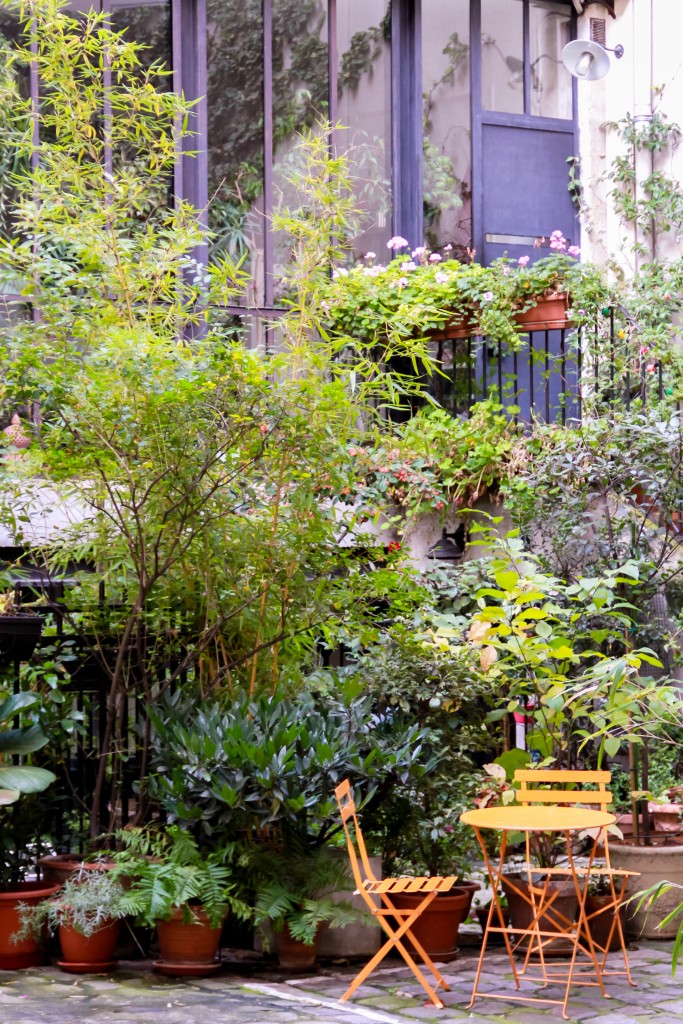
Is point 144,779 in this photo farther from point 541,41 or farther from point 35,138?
point 541,41

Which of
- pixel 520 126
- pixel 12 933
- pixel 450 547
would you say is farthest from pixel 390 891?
pixel 520 126

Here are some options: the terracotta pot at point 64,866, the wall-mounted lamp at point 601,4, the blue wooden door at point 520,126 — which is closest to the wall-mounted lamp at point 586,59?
the blue wooden door at point 520,126

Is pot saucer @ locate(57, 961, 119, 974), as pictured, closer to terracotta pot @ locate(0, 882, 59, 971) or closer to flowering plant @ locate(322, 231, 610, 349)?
terracotta pot @ locate(0, 882, 59, 971)

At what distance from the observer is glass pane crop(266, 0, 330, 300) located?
11.7 m

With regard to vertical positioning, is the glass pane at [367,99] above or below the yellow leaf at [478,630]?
above

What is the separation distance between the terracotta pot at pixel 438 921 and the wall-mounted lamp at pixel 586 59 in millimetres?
7413

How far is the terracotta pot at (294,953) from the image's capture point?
6.02 m

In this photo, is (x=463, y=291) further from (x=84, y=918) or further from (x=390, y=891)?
(x=84, y=918)

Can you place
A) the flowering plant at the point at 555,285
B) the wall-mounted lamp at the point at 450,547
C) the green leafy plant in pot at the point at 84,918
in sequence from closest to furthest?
the green leafy plant in pot at the point at 84,918 < the flowering plant at the point at 555,285 < the wall-mounted lamp at the point at 450,547

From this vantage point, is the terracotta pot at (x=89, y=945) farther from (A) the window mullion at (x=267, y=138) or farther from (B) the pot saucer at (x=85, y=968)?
(A) the window mullion at (x=267, y=138)

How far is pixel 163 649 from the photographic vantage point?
6.80m

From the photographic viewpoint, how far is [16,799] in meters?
5.93

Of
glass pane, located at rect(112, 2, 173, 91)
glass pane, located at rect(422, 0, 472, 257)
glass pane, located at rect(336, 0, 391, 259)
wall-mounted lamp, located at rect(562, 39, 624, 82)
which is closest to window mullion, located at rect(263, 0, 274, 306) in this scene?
glass pane, located at rect(336, 0, 391, 259)

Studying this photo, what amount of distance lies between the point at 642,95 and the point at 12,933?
9173 mm
